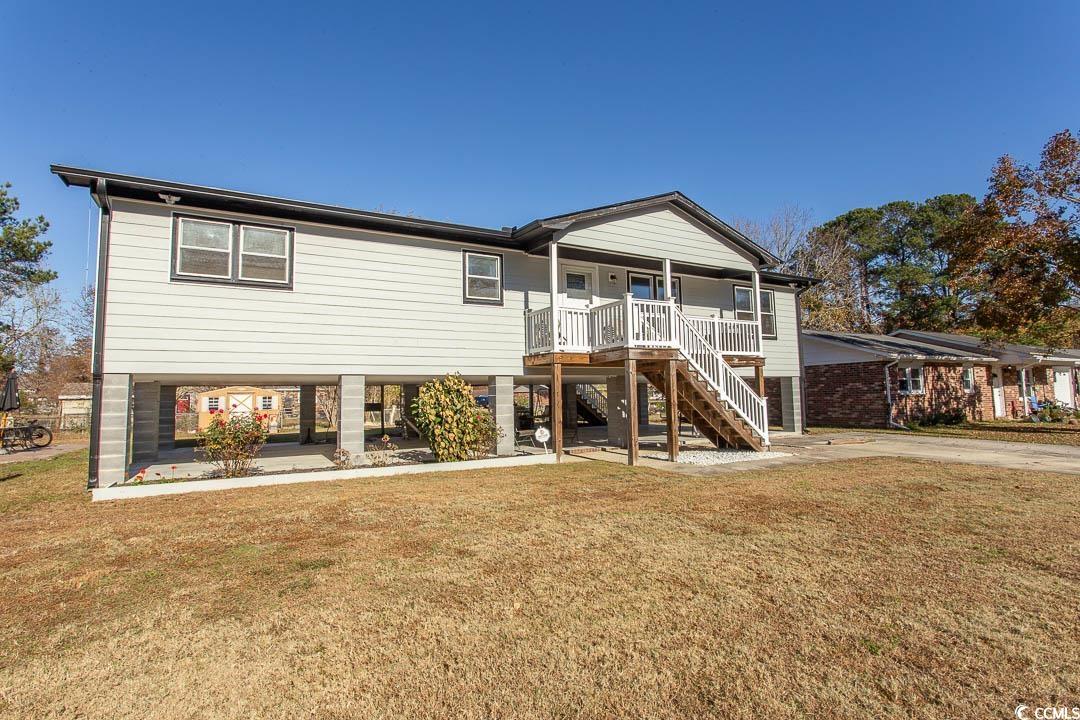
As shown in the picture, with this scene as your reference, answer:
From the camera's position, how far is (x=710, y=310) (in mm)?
16031

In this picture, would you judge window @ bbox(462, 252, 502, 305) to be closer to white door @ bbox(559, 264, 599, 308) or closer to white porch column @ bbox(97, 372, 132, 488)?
white door @ bbox(559, 264, 599, 308)

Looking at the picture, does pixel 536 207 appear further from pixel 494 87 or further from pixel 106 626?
pixel 106 626

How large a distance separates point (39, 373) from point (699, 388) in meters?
43.9

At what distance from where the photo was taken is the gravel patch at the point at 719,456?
10438mm

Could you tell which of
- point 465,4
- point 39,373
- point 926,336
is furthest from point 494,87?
point 39,373

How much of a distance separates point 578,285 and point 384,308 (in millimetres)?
5380

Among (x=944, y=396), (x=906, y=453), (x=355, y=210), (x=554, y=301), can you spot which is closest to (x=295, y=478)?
(x=355, y=210)

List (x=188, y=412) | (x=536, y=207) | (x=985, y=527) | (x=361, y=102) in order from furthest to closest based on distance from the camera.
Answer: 1. (x=188, y=412)
2. (x=536, y=207)
3. (x=361, y=102)
4. (x=985, y=527)

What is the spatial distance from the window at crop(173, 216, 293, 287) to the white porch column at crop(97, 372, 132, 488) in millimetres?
2025

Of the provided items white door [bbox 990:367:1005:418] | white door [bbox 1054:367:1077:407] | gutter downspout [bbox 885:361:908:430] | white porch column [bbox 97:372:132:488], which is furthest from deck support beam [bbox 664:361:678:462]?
white door [bbox 1054:367:1077:407]

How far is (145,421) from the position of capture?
11336 mm

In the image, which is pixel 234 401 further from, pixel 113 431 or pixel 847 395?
pixel 847 395

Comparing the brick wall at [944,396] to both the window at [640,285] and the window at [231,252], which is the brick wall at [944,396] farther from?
the window at [231,252]

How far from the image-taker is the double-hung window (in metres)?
16.8
